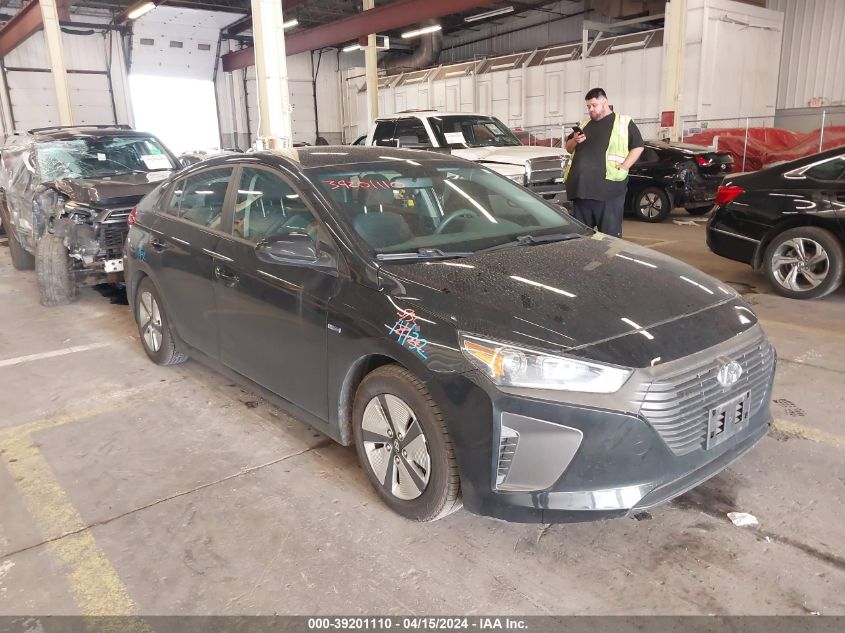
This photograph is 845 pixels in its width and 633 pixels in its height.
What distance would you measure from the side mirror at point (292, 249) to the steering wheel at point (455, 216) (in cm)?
66

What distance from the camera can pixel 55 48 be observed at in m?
16.1

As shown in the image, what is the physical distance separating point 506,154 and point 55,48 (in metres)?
12.8

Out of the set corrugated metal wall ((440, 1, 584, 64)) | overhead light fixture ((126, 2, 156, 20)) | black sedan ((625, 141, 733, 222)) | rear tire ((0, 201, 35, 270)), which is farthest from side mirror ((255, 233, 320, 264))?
corrugated metal wall ((440, 1, 584, 64))

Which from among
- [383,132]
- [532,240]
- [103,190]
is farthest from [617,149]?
[383,132]

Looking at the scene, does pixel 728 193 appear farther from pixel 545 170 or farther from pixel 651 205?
pixel 651 205

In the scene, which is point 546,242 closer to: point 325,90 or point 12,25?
point 12,25

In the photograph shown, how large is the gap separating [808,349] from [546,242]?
107 inches

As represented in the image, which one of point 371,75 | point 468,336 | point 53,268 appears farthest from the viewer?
point 371,75

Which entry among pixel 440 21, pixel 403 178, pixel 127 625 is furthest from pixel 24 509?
pixel 440 21

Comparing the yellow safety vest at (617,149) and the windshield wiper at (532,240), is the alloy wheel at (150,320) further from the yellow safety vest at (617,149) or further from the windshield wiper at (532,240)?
the yellow safety vest at (617,149)

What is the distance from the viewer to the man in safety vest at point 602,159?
223 inches

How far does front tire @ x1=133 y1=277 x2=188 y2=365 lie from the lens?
4512 mm

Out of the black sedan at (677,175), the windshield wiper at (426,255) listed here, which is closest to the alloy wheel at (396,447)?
the windshield wiper at (426,255)

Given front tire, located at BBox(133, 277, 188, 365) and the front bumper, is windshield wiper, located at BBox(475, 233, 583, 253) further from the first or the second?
front tire, located at BBox(133, 277, 188, 365)
